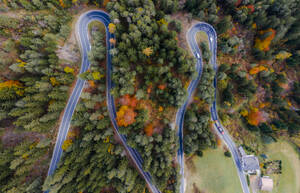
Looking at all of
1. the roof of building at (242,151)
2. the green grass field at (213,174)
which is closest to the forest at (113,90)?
the roof of building at (242,151)

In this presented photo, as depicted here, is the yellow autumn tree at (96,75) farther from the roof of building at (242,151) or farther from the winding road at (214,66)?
the roof of building at (242,151)

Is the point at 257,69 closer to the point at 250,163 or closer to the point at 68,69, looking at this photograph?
the point at 250,163

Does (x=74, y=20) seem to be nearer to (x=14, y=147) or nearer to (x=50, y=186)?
(x=14, y=147)

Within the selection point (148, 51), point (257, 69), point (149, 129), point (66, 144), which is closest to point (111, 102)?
point (149, 129)

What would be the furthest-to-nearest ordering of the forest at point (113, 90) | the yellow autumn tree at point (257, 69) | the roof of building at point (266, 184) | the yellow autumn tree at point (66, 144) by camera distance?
the yellow autumn tree at point (257, 69) → the roof of building at point (266, 184) → the yellow autumn tree at point (66, 144) → the forest at point (113, 90)

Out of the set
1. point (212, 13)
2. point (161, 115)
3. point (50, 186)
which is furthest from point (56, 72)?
point (212, 13)

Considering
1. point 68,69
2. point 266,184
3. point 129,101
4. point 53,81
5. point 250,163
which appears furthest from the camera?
point 250,163

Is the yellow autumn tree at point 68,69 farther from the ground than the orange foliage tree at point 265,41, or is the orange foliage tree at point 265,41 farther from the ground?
the orange foliage tree at point 265,41
